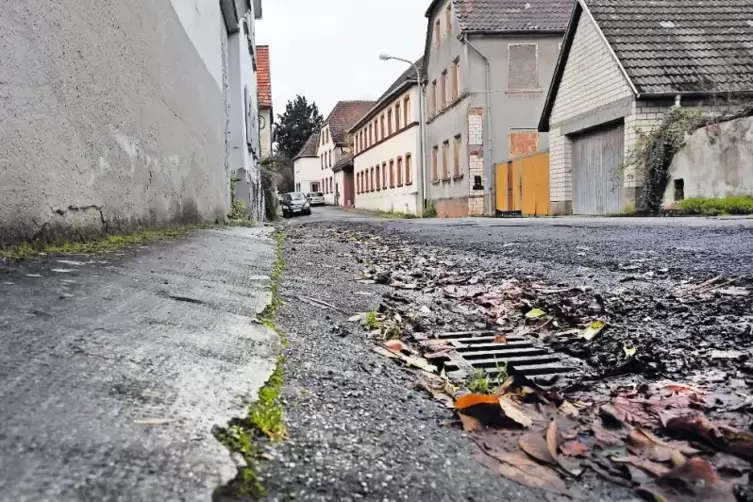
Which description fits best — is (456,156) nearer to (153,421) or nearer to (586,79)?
(586,79)

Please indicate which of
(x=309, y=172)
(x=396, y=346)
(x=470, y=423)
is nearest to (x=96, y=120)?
(x=396, y=346)

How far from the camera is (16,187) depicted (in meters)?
2.58

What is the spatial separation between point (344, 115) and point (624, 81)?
5185 centimetres

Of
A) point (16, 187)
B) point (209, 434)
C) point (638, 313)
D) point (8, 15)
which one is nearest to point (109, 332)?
point (209, 434)

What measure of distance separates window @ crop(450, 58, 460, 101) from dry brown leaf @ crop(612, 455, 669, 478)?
2562cm

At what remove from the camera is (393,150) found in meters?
35.9

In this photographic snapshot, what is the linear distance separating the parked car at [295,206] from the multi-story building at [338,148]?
15.3m

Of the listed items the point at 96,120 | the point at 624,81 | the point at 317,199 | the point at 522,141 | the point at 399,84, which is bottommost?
the point at 96,120

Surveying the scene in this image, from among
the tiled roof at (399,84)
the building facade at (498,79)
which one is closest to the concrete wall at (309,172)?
the tiled roof at (399,84)

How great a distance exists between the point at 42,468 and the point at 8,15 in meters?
2.28

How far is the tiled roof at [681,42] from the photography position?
14391 millimetres

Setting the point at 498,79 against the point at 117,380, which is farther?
the point at 498,79

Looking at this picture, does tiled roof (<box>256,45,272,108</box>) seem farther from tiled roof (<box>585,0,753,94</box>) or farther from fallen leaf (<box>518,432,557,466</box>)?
fallen leaf (<box>518,432,557,466</box>)

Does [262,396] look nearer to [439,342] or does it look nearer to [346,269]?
[439,342]
